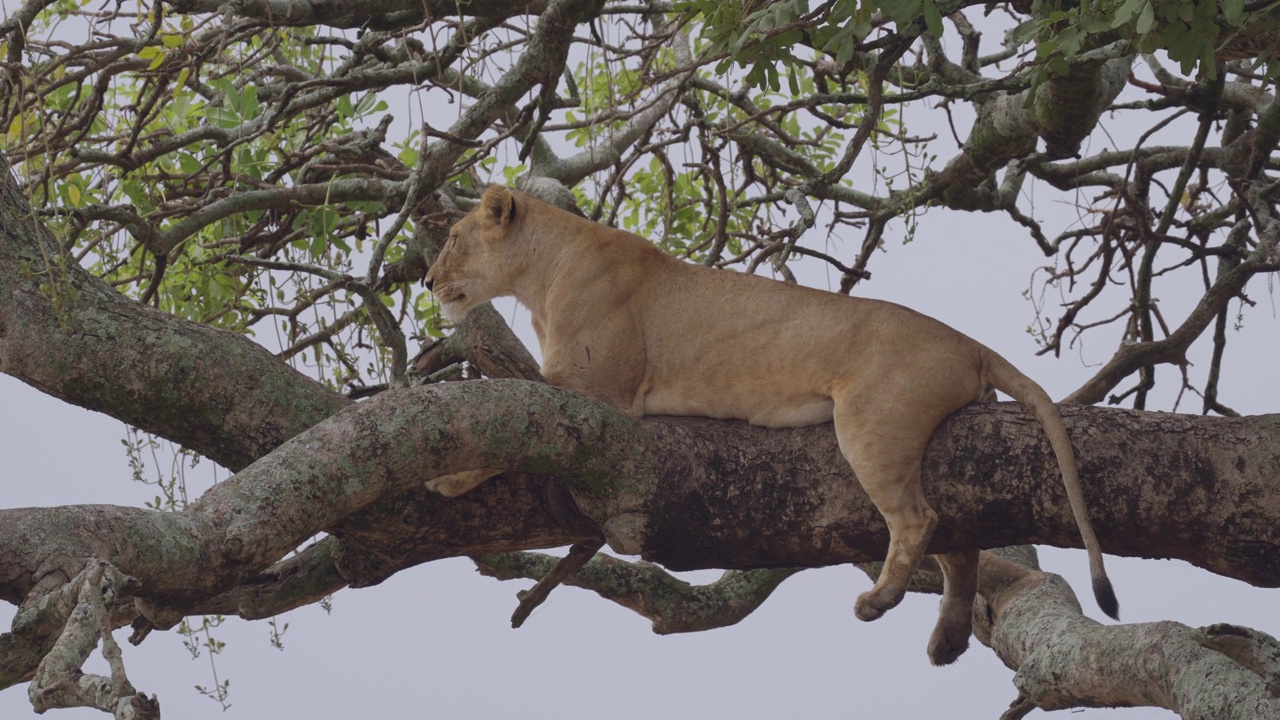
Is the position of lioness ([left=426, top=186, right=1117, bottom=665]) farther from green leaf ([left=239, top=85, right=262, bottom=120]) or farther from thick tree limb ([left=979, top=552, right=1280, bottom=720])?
green leaf ([left=239, top=85, right=262, bottom=120])

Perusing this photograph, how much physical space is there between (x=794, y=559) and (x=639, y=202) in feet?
11.2

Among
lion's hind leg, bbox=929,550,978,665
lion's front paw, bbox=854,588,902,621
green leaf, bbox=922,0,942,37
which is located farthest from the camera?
lion's hind leg, bbox=929,550,978,665

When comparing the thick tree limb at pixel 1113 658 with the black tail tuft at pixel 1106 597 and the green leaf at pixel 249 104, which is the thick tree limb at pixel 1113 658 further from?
the green leaf at pixel 249 104

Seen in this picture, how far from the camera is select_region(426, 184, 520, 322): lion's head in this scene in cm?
482

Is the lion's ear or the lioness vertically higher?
the lion's ear

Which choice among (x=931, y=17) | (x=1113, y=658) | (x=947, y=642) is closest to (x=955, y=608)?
(x=947, y=642)

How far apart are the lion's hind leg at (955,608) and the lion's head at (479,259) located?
5.78 ft

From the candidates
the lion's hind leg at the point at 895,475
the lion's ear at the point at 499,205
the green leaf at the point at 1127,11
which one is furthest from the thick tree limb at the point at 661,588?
the green leaf at the point at 1127,11

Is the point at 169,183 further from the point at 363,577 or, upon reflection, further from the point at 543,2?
the point at 363,577

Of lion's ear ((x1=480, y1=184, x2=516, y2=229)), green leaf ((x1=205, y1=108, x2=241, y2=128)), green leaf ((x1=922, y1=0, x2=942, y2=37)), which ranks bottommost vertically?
green leaf ((x1=922, y1=0, x2=942, y2=37))

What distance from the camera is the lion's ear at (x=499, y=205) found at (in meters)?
4.81

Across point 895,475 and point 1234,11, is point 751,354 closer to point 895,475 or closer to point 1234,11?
point 895,475

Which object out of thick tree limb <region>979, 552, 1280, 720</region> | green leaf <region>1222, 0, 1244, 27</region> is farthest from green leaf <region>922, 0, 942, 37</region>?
thick tree limb <region>979, 552, 1280, 720</region>

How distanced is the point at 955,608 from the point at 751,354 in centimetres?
103
